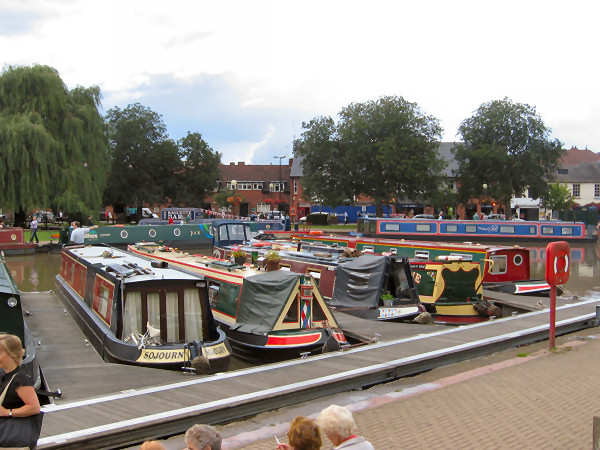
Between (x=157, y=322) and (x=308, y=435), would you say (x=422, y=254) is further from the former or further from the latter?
(x=308, y=435)

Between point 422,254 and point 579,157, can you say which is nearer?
point 422,254

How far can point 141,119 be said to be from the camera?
5675 centimetres

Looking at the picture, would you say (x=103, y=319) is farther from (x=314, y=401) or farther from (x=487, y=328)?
(x=487, y=328)

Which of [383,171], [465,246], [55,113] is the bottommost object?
[465,246]

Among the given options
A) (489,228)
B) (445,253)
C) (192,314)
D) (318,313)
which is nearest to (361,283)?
(318,313)

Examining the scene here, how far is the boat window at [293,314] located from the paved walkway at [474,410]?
9.07ft

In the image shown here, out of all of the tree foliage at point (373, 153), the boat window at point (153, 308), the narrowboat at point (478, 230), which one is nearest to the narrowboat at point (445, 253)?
the boat window at point (153, 308)

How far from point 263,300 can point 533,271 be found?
1834 centimetres

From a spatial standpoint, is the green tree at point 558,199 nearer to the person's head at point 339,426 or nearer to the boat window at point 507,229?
the boat window at point 507,229

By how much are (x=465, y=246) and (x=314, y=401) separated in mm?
11744

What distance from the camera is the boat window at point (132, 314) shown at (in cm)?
950

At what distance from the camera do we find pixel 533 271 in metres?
25.9

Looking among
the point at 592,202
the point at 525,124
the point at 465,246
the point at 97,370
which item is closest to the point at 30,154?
the point at 465,246

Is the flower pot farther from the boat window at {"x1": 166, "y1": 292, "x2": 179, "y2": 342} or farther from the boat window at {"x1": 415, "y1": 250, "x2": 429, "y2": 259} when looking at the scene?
the boat window at {"x1": 415, "y1": 250, "x2": 429, "y2": 259}
